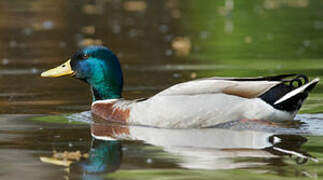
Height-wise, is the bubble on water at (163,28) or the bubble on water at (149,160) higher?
the bubble on water at (163,28)

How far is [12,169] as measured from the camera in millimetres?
7969

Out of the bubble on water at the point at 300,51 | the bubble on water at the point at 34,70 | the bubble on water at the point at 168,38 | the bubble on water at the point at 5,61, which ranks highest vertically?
the bubble on water at the point at 300,51

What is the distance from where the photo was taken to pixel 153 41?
20328 mm

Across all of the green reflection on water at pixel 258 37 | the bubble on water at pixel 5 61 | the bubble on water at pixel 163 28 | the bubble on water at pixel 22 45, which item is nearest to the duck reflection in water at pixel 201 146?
the green reflection on water at pixel 258 37

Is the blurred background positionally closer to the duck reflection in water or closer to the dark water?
the dark water

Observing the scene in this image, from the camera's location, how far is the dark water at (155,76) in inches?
316

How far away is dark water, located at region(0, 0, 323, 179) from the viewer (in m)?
8.03

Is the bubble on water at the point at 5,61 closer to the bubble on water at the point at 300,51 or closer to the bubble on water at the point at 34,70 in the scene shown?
the bubble on water at the point at 34,70

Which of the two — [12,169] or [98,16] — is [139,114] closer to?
[12,169]

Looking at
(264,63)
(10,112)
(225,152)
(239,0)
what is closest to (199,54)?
(264,63)

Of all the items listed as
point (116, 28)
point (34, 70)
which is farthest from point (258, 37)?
point (34, 70)

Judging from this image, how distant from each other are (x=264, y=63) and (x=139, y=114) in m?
6.01

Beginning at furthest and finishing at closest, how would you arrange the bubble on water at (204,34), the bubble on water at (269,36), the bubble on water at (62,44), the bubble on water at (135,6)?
the bubble on water at (135,6)
the bubble on water at (204,34)
the bubble on water at (269,36)
the bubble on water at (62,44)

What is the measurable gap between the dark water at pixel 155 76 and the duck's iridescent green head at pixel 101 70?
0.46 meters
